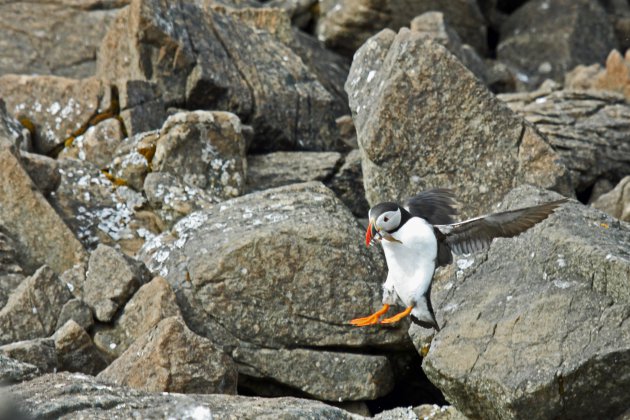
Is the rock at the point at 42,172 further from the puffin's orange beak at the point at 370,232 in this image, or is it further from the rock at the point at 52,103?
the puffin's orange beak at the point at 370,232

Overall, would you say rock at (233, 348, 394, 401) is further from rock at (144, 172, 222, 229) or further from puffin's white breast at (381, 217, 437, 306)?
rock at (144, 172, 222, 229)

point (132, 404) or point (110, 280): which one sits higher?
point (132, 404)

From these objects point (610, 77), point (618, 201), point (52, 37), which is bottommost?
point (610, 77)

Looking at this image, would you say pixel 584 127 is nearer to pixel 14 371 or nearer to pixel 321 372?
pixel 321 372

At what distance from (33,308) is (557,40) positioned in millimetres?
14289

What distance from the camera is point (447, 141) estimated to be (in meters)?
13.4

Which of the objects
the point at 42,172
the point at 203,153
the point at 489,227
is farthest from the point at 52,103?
the point at 489,227

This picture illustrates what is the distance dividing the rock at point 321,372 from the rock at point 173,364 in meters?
1.01

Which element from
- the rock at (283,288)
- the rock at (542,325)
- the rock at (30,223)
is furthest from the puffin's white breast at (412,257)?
the rock at (30,223)

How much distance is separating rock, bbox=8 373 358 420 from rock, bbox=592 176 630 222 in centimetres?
705

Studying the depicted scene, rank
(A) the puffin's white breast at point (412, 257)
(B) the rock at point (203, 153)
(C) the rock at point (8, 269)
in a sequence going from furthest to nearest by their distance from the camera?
(B) the rock at point (203, 153)
(C) the rock at point (8, 269)
(A) the puffin's white breast at point (412, 257)

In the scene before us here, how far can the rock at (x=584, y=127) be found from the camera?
15906 mm

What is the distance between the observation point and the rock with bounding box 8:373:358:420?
303 inches

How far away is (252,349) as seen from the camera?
39.2 feet
